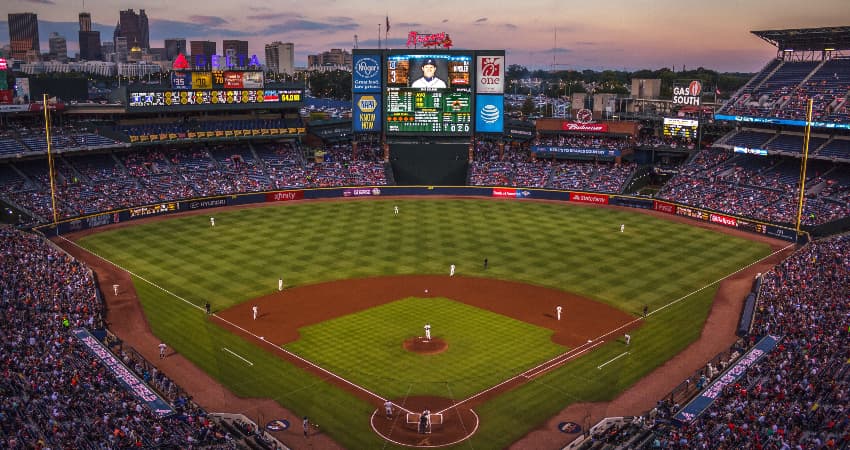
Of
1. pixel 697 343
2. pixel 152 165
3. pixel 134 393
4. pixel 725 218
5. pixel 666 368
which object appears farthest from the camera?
pixel 152 165

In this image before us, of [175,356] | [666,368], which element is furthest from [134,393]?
[666,368]

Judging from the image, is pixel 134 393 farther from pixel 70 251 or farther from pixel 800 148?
pixel 800 148

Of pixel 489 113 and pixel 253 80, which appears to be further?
pixel 489 113

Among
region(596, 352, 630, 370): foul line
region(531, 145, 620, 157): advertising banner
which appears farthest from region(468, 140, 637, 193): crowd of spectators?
region(596, 352, 630, 370): foul line

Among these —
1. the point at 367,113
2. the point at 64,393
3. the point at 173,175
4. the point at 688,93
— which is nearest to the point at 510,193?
the point at 367,113

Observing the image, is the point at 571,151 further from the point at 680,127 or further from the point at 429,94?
the point at 429,94

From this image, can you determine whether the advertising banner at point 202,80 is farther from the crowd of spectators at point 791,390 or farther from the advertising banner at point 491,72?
the crowd of spectators at point 791,390
